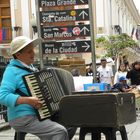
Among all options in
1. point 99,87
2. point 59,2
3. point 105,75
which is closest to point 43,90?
point 99,87

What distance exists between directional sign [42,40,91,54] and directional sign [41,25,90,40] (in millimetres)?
120

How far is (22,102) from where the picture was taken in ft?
17.3

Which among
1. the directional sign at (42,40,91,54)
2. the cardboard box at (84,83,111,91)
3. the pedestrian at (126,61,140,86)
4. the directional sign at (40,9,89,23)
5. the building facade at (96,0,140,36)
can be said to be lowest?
the pedestrian at (126,61,140,86)

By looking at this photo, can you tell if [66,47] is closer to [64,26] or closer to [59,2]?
[64,26]

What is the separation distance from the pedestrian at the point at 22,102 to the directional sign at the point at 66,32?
4873mm

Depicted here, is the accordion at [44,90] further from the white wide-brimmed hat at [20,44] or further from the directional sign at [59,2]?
the directional sign at [59,2]

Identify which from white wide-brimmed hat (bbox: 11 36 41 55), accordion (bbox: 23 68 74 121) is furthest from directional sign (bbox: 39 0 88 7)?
accordion (bbox: 23 68 74 121)

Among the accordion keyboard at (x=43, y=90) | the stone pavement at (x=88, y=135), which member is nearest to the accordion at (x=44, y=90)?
the accordion keyboard at (x=43, y=90)

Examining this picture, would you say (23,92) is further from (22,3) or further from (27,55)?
(22,3)

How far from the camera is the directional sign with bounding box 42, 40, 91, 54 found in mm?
10578

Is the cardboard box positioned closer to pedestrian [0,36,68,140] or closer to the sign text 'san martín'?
pedestrian [0,36,68,140]

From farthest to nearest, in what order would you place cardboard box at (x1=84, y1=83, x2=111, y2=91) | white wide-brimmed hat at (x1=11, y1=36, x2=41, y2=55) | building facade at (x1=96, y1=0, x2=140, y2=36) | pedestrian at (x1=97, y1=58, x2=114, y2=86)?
building facade at (x1=96, y1=0, x2=140, y2=36) → pedestrian at (x1=97, y1=58, x2=114, y2=86) → cardboard box at (x1=84, y1=83, x2=111, y2=91) → white wide-brimmed hat at (x1=11, y1=36, x2=41, y2=55)

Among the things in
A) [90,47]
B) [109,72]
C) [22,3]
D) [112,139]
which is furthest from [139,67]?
[22,3]

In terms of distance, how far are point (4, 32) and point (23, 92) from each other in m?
29.1
